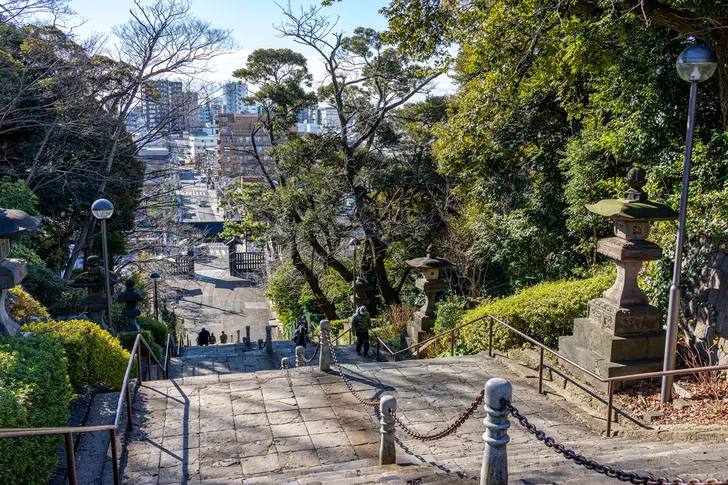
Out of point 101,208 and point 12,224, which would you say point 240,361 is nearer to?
point 101,208

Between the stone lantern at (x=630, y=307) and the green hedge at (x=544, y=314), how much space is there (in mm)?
2425

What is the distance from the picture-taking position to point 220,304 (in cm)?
3494

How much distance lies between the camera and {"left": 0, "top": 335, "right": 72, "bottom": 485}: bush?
13.4 ft

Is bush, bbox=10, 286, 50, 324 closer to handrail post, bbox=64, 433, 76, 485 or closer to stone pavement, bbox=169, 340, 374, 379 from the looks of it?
stone pavement, bbox=169, 340, 374, 379

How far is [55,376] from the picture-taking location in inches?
213

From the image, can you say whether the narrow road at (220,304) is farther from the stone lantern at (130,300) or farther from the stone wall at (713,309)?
the stone wall at (713,309)

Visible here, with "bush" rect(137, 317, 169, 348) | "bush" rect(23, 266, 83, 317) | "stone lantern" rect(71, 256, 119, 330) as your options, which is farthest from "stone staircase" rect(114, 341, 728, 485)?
"bush" rect(23, 266, 83, 317)

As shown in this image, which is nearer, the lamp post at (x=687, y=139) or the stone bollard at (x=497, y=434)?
the stone bollard at (x=497, y=434)

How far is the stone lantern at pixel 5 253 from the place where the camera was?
6492 mm

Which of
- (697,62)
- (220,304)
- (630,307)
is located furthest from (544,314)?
(220,304)

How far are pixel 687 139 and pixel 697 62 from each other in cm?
75

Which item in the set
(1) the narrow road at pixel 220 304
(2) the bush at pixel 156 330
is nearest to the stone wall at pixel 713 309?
(2) the bush at pixel 156 330

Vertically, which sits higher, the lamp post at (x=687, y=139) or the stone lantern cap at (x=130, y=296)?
the lamp post at (x=687, y=139)

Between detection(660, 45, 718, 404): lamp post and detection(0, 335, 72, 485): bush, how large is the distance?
20.6ft
